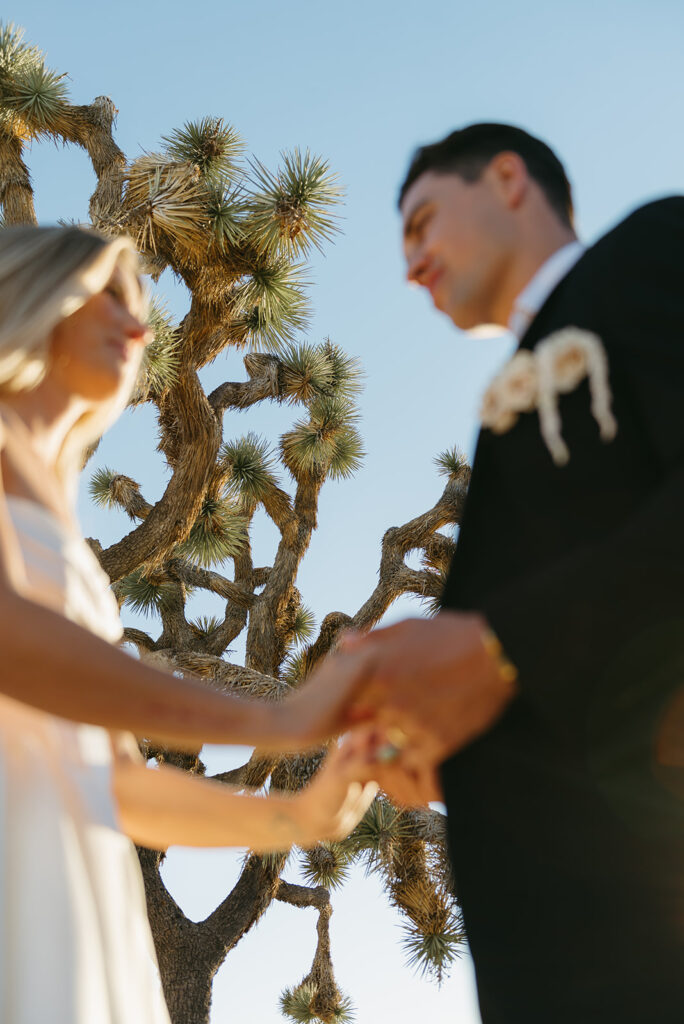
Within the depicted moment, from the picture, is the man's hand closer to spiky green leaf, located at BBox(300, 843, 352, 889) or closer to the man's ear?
the man's ear

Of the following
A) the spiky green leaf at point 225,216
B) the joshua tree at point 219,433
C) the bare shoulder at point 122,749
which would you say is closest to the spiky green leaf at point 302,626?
the joshua tree at point 219,433

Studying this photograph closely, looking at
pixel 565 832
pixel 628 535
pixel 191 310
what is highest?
pixel 191 310

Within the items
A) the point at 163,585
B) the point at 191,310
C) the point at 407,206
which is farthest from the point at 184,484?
the point at 407,206

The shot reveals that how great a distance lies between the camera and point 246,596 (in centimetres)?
1045

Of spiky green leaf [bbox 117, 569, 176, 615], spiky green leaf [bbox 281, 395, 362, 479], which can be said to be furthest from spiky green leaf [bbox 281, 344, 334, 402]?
spiky green leaf [bbox 117, 569, 176, 615]

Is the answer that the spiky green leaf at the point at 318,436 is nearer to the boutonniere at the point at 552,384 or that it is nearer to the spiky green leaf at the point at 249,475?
the spiky green leaf at the point at 249,475

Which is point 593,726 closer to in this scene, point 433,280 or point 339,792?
point 339,792

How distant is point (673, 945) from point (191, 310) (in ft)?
23.7

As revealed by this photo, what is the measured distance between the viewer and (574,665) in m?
0.96

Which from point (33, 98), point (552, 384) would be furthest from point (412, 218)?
point (33, 98)

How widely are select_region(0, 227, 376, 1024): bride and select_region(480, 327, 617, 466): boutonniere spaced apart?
0.36 m

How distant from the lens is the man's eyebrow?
146cm

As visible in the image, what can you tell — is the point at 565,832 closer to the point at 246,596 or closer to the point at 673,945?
the point at 673,945

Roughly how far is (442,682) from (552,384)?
35 centimetres
